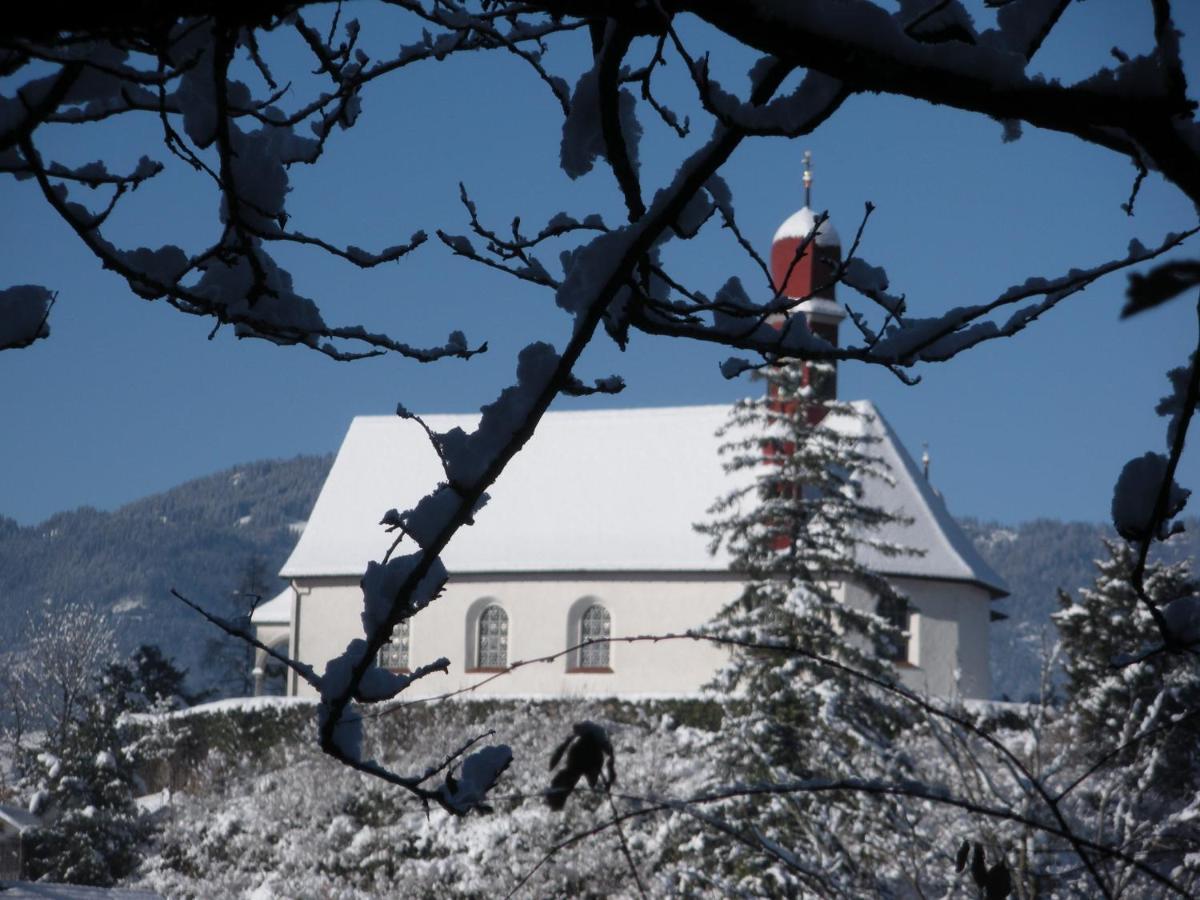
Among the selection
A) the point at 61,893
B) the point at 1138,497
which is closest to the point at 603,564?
the point at 61,893

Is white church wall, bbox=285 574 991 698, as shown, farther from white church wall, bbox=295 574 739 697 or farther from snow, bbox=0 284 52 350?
snow, bbox=0 284 52 350

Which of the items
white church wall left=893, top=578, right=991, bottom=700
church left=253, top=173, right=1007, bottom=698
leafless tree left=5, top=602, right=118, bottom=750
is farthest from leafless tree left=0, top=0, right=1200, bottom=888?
leafless tree left=5, top=602, right=118, bottom=750

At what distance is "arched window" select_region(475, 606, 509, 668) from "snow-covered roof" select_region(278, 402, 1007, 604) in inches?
46.0

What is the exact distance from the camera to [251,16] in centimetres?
131

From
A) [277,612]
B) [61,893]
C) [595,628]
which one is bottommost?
[61,893]

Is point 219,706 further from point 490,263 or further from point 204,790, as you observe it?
point 490,263

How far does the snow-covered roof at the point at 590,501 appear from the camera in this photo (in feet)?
99.1

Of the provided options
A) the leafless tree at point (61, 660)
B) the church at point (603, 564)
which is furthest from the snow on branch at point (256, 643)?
the leafless tree at point (61, 660)

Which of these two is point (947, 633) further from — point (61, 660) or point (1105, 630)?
point (61, 660)

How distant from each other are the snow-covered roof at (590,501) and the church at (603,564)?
46mm

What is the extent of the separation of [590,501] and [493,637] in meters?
4.04

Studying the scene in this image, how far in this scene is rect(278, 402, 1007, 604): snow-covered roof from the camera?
3022 cm

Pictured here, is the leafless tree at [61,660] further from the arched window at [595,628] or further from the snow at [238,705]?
the arched window at [595,628]

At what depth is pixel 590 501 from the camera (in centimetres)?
3275
